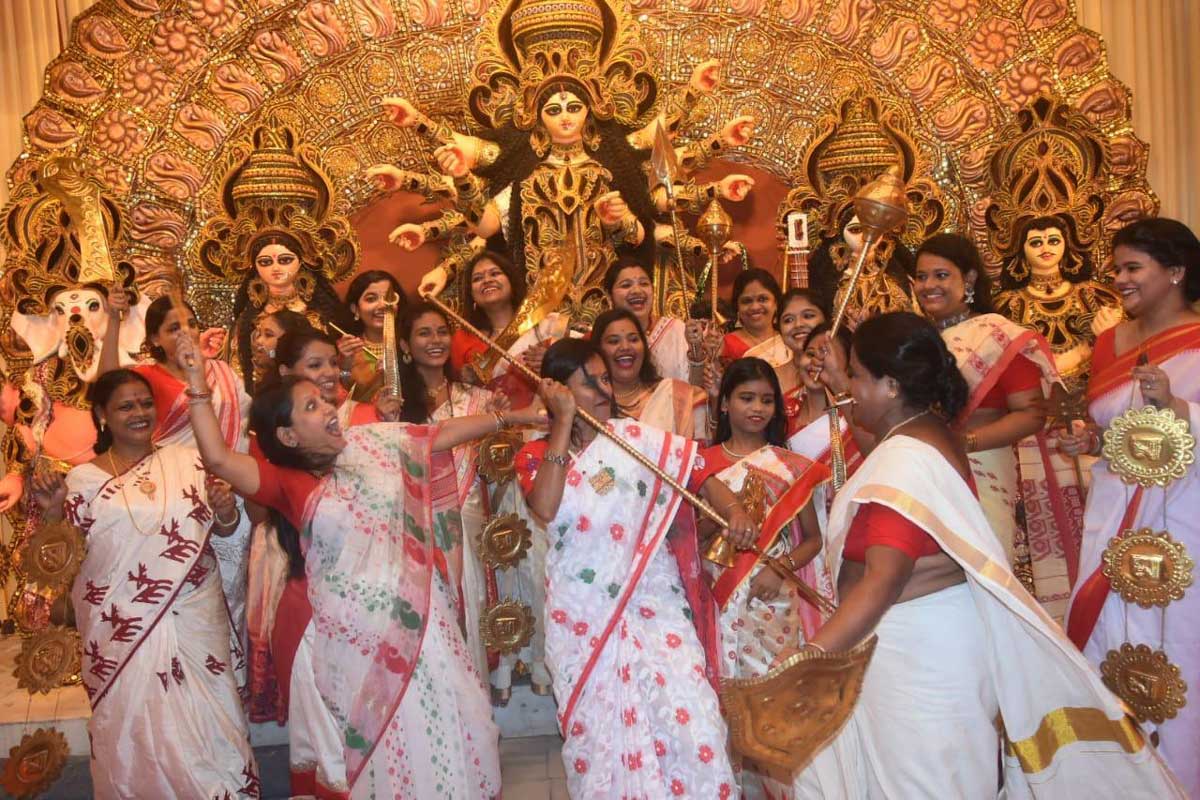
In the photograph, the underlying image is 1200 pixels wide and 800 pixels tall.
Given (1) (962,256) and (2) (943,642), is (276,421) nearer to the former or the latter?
(2) (943,642)

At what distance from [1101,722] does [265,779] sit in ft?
9.96

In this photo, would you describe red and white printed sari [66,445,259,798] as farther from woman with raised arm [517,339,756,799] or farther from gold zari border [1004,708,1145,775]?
gold zari border [1004,708,1145,775]

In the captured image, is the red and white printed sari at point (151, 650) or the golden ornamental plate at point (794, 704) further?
the red and white printed sari at point (151, 650)

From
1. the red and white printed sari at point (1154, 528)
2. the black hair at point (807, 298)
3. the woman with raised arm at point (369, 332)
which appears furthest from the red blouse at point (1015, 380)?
the woman with raised arm at point (369, 332)

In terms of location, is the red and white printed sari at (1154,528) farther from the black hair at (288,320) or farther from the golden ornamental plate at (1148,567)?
the black hair at (288,320)

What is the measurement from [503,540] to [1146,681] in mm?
2259

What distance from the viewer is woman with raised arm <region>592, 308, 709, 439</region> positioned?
4238 millimetres

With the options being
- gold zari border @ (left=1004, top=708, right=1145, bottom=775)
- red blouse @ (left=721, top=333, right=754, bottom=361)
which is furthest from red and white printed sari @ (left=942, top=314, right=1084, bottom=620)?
gold zari border @ (left=1004, top=708, right=1145, bottom=775)

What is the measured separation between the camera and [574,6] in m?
6.30

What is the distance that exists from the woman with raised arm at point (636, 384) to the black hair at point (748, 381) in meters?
0.20

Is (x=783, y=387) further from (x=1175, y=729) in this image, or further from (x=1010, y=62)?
(x=1010, y=62)

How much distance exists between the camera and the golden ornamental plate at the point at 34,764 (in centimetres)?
381

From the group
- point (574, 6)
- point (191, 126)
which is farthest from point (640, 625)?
point (191, 126)

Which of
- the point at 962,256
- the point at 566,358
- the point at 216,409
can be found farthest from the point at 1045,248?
the point at 216,409
